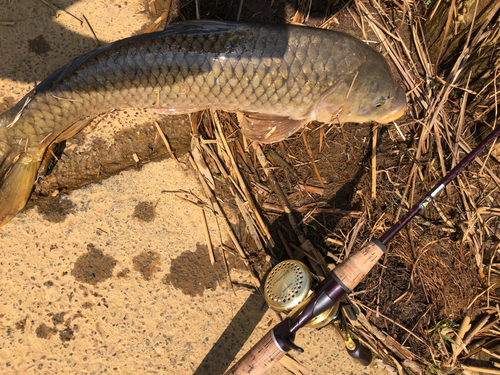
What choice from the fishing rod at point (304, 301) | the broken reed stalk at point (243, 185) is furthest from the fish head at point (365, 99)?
the fishing rod at point (304, 301)

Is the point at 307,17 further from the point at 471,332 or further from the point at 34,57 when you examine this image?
the point at 471,332

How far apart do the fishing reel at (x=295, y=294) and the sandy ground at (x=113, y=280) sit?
0.49m

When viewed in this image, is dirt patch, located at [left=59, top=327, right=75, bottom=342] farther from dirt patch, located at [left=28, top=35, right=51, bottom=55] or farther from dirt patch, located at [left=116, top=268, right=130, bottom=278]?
dirt patch, located at [left=28, top=35, right=51, bottom=55]

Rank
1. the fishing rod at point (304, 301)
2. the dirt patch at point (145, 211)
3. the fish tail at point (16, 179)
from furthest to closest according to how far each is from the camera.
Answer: the dirt patch at point (145, 211)
the fish tail at point (16, 179)
the fishing rod at point (304, 301)

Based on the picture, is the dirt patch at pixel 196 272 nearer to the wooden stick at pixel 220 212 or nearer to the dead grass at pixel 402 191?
the wooden stick at pixel 220 212

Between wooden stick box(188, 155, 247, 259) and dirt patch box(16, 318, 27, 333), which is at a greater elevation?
wooden stick box(188, 155, 247, 259)

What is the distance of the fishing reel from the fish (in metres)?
1.48

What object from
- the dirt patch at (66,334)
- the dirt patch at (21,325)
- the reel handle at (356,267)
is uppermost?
the reel handle at (356,267)

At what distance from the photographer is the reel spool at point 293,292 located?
2348mm

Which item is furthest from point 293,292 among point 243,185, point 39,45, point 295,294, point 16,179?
point 39,45

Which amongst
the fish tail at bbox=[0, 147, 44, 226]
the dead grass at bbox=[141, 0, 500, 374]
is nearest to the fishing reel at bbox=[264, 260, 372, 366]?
the dead grass at bbox=[141, 0, 500, 374]

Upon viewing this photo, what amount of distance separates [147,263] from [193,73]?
5.84 ft

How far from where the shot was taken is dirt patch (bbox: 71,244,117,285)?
2.85 meters

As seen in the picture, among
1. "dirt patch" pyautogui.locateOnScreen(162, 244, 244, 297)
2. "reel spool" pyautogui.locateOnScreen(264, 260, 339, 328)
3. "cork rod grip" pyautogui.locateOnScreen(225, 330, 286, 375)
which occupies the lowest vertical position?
"dirt patch" pyautogui.locateOnScreen(162, 244, 244, 297)
